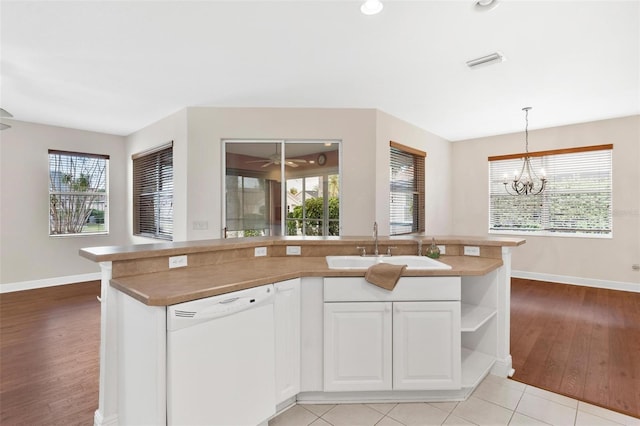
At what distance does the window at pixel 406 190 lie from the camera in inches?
189

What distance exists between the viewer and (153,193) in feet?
17.1

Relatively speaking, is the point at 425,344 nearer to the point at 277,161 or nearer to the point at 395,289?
the point at 395,289

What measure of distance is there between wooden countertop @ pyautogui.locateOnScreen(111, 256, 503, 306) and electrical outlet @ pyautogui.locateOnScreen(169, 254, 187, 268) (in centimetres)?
4

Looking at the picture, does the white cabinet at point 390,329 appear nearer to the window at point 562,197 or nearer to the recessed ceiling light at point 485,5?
the recessed ceiling light at point 485,5

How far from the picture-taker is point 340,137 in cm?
427

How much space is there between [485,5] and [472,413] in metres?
2.65

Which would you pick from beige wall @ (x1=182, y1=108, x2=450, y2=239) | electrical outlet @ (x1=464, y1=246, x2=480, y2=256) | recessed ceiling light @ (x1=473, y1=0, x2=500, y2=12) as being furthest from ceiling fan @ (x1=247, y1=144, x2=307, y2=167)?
recessed ceiling light @ (x1=473, y1=0, x2=500, y2=12)

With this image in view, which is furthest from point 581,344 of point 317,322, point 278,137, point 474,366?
point 278,137

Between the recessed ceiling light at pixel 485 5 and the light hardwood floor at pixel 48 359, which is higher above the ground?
the recessed ceiling light at pixel 485 5

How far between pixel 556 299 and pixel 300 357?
13.5 ft

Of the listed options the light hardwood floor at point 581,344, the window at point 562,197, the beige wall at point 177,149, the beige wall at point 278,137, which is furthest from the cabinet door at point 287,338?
the window at point 562,197

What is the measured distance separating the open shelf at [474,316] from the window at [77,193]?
19.8ft

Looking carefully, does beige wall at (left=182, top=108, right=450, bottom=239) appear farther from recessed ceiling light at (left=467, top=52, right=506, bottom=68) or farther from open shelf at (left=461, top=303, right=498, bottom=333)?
open shelf at (left=461, top=303, right=498, bottom=333)

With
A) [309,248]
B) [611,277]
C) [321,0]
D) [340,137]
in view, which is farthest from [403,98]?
[611,277]
